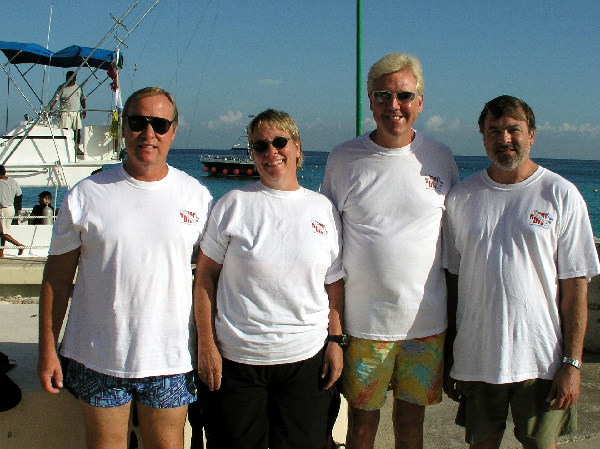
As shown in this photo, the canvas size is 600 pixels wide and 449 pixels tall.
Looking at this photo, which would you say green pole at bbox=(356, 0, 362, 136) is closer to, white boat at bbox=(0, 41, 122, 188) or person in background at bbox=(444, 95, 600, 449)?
person in background at bbox=(444, 95, 600, 449)

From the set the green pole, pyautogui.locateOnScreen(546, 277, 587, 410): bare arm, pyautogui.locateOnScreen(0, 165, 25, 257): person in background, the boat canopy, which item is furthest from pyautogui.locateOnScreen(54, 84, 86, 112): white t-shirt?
pyautogui.locateOnScreen(546, 277, 587, 410): bare arm

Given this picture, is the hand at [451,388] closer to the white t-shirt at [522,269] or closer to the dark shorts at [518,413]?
the dark shorts at [518,413]

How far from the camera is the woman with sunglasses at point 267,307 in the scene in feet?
8.43

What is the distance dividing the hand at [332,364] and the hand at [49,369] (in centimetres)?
127

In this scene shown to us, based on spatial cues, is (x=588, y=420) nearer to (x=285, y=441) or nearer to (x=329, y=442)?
(x=329, y=442)

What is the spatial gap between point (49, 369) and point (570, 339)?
2520 mm

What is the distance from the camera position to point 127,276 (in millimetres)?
2410

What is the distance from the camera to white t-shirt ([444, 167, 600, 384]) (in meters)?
2.66

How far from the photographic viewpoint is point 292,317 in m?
2.59

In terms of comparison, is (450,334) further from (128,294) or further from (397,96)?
(128,294)

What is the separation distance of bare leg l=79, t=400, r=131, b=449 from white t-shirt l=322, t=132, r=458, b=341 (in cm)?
121

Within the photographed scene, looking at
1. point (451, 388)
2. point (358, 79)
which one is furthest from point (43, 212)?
point (451, 388)

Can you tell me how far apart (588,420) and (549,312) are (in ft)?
6.40

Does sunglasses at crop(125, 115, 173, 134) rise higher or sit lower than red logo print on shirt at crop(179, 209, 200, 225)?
higher
